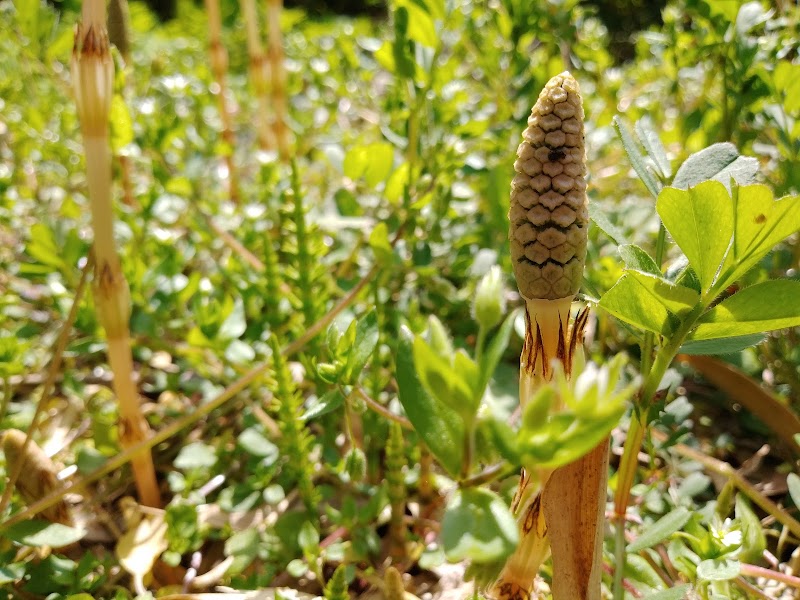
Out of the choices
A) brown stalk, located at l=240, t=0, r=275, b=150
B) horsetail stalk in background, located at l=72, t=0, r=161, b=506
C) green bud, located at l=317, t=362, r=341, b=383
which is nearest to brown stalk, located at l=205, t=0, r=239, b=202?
brown stalk, located at l=240, t=0, r=275, b=150

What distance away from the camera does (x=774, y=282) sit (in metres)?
0.60

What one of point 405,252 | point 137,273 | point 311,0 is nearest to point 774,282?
point 405,252

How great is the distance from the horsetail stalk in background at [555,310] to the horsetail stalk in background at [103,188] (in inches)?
20.8

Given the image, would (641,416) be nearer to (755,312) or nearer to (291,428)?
(755,312)

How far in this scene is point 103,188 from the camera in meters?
0.88

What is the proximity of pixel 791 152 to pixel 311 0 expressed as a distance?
5060mm

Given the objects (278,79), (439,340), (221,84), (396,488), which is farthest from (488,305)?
(221,84)

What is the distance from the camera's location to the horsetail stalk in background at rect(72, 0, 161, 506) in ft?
2.72

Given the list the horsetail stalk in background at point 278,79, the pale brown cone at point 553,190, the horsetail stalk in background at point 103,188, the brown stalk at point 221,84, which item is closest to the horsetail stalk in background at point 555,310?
the pale brown cone at point 553,190

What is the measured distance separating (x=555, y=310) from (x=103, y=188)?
0.58 metres

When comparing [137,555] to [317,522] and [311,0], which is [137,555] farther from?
[311,0]

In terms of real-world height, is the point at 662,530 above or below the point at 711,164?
below

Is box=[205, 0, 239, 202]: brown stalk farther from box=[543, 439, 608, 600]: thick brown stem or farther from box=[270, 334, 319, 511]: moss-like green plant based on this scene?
box=[543, 439, 608, 600]: thick brown stem

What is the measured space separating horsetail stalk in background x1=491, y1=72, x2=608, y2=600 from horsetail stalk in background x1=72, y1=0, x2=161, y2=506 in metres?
0.53
